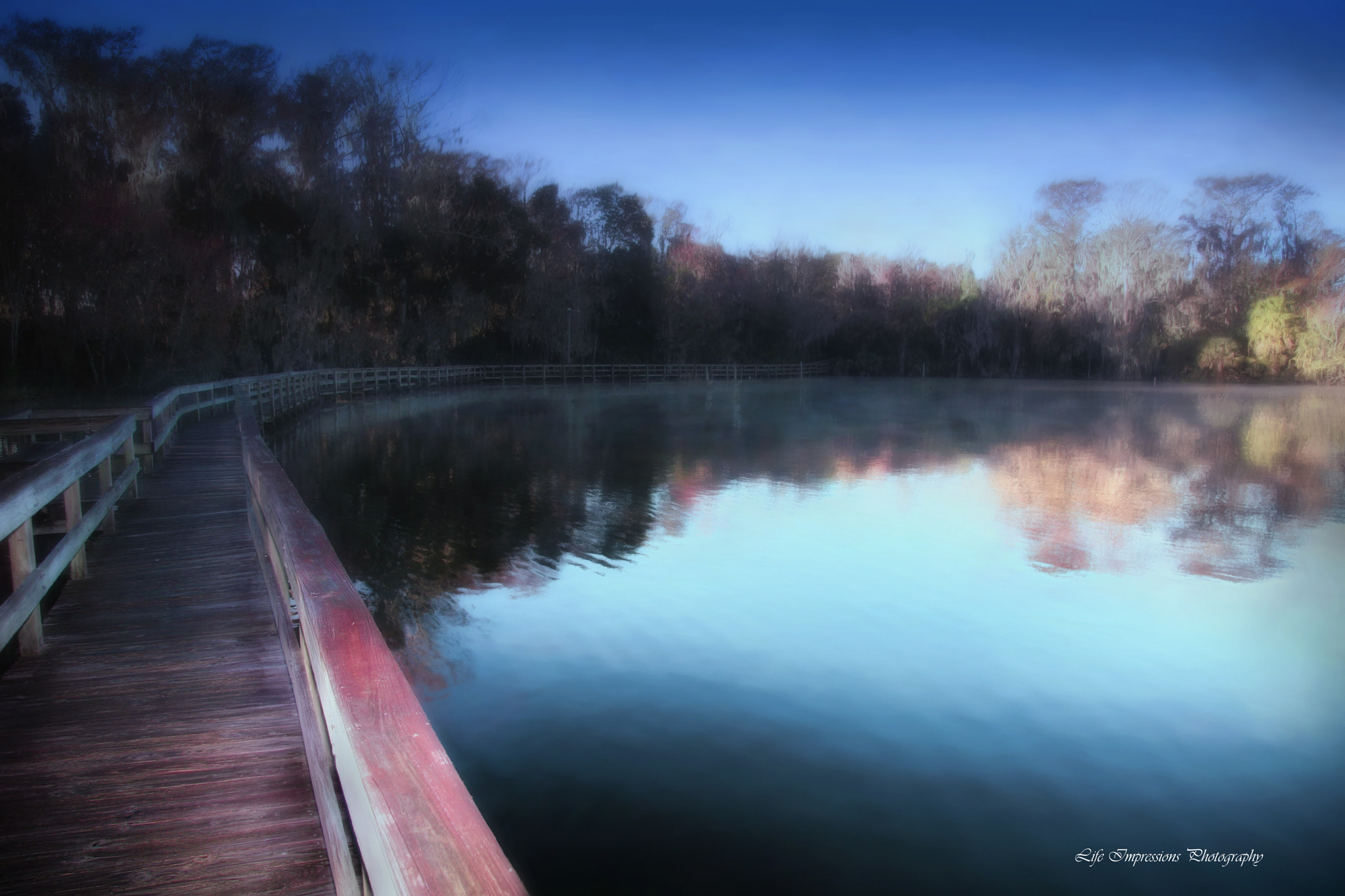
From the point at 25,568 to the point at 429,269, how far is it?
40953 millimetres

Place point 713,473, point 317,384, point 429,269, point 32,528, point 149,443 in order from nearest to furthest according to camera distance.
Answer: point 32,528 → point 149,443 → point 713,473 → point 317,384 → point 429,269

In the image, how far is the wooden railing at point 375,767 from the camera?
1280 millimetres

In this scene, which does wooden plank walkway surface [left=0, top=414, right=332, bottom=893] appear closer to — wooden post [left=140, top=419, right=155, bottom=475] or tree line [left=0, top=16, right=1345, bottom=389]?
wooden post [left=140, top=419, right=155, bottom=475]

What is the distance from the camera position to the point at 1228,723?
6113 millimetres

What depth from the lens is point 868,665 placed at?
6883 mm

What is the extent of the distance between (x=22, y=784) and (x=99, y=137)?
32.3 m

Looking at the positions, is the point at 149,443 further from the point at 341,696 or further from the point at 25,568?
the point at 341,696

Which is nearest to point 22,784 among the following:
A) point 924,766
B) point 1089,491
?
point 924,766

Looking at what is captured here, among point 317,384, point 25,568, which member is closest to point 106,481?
point 25,568

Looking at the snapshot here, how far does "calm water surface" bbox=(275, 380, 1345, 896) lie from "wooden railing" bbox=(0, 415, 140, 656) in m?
2.35

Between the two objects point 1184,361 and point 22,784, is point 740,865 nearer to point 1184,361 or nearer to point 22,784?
point 22,784

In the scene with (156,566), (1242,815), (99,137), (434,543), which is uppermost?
(99,137)

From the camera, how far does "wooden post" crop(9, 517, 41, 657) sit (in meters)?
3.72

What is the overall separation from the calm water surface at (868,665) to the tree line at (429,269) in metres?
15.9
